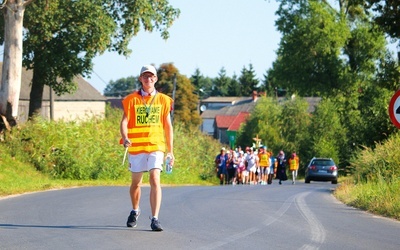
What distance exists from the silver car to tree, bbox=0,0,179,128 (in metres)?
14.5

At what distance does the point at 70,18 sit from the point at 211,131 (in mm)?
115854

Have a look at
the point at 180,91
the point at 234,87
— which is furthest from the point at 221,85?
the point at 180,91

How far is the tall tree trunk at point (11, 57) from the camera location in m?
28.0

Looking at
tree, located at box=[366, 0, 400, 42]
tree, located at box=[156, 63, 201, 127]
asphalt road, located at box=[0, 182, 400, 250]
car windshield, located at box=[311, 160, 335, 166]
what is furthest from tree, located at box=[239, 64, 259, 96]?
asphalt road, located at box=[0, 182, 400, 250]

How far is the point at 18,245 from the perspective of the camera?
913 centimetres

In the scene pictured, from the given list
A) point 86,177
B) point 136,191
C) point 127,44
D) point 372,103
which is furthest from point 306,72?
point 136,191

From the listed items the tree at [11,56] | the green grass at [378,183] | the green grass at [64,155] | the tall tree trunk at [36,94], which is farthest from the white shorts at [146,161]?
the tall tree trunk at [36,94]

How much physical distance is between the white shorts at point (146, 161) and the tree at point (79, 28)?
24176 mm

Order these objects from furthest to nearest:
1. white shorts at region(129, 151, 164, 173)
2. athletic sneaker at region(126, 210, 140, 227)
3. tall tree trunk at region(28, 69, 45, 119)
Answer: tall tree trunk at region(28, 69, 45, 119) < athletic sneaker at region(126, 210, 140, 227) < white shorts at region(129, 151, 164, 173)

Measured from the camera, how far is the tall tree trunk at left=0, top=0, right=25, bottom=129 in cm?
2798

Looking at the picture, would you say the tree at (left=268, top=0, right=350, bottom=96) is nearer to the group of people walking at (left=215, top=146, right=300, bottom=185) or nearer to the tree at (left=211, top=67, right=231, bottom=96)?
the group of people walking at (left=215, top=146, right=300, bottom=185)

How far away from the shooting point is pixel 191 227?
37.3ft

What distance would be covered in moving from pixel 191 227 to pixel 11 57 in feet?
59.7

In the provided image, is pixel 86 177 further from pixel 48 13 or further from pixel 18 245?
pixel 18 245
